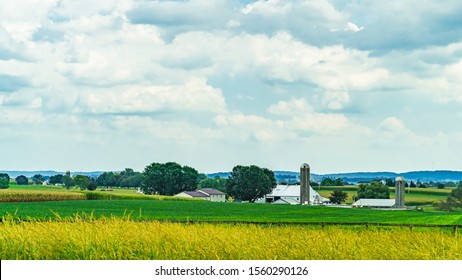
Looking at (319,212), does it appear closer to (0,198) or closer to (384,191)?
(0,198)

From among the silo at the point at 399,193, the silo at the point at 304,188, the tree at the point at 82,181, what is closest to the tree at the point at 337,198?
the silo at the point at 399,193

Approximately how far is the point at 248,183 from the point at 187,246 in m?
118

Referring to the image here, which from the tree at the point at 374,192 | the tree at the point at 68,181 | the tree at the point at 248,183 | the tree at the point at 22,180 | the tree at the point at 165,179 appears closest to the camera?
the tree at the point at 165,179

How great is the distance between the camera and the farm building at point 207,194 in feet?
409

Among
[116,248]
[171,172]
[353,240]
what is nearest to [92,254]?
[116,248]

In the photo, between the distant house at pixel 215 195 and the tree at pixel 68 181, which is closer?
the distant house at pixel 215 195

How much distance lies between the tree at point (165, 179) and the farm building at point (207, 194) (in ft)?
5.26

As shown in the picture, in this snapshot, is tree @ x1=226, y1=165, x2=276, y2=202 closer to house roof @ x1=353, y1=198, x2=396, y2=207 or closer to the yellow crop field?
house roof @ x1=353, y1=198, x2=396, y2=207

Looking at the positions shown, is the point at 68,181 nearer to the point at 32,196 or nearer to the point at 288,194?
the point at 288,194

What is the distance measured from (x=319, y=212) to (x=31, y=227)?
61592mm

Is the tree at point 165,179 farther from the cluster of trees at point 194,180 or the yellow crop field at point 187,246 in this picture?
the yellow crop field at point 187,246

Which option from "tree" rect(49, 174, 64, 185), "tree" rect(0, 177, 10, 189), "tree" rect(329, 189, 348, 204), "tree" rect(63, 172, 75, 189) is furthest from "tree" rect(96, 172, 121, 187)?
"tree" rect(329, 189, 348, 204)

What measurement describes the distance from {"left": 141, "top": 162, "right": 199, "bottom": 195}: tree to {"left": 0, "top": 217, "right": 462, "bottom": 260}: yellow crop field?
104 meters

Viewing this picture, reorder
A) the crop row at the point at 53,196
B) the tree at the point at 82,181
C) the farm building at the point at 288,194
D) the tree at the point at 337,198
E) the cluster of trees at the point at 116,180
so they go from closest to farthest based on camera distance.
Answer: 1. the crop row at the point at 53,196
2. the tree at the point at 82,181
3. the cluster of trees at the point at 116,180
4. the tree at the point at 337,198
5. the farm building at the point at 288,194
